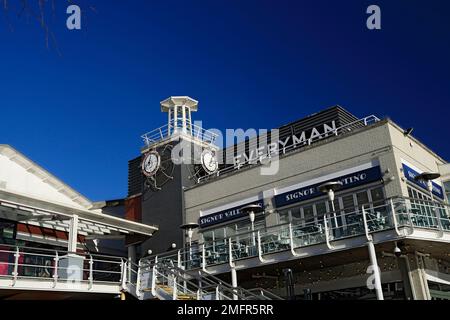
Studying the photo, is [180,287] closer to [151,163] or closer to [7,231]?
[7,231]

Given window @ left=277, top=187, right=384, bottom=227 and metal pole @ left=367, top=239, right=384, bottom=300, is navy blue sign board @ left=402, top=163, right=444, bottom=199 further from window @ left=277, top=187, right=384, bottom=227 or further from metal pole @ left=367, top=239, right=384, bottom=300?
metal pole @ left=367, top=239, right=384, bottom=300

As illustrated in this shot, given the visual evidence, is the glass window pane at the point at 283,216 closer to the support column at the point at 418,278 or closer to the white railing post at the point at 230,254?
the white railing post at the point at 230,254

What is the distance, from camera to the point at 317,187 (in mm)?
17516

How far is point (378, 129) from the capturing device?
16.5 meters

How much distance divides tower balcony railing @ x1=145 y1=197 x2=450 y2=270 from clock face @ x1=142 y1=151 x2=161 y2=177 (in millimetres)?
7460

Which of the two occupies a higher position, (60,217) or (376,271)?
(60,217)

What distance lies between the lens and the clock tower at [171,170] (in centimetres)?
2253

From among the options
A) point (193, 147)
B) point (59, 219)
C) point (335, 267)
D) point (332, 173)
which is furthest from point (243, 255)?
point (193, 147)

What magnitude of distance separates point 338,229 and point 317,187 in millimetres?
3616

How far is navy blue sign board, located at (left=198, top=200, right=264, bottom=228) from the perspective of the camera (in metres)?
19.7

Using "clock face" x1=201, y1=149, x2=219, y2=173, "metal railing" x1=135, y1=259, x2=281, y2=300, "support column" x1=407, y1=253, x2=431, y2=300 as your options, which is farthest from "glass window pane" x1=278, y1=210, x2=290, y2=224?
"clock face" x1=201, y1=149, x2=219, y2=173

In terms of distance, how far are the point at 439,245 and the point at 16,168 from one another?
16.9 meters

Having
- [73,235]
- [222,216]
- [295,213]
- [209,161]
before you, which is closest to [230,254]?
[295,213]
